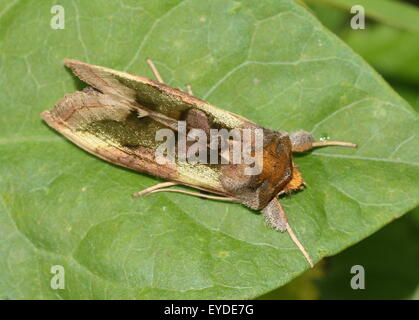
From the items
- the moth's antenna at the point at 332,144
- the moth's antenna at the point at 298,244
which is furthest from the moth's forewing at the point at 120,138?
the moth's antenna at the point at 332,144

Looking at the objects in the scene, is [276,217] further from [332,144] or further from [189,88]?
[189,88]

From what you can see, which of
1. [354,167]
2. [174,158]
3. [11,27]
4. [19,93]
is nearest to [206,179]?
[174,158]

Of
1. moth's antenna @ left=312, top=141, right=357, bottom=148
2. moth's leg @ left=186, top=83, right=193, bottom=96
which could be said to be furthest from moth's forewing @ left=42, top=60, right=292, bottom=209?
moth's antenna @ left=312, top=141, right=357, bottom=148

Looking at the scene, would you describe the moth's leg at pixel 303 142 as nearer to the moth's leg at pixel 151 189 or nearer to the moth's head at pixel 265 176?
the moth's head at pixel 265 176

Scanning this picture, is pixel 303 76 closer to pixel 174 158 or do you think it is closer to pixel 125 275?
pixel 174 158

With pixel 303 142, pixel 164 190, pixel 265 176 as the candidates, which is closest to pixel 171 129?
pixel 164 190

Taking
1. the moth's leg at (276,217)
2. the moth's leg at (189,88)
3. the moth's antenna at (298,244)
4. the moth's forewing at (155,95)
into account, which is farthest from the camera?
the moth's leg at (189,88)
